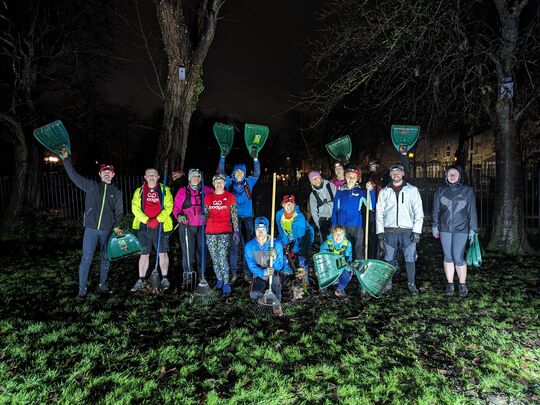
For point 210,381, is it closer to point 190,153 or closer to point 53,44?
point 53,44

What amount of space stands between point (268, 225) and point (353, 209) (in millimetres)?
1363

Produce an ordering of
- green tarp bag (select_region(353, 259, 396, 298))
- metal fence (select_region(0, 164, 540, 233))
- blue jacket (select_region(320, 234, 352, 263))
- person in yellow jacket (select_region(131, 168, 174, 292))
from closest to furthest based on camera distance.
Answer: green tarp bag (select_region(353, 259, 396, 298)) < blue jacket (select_region(320, 234, 352, 263)) < person in yellow jacket (select_region(131, 168, 174, 292)) < metal fence (select_region(0, 164, 540, 233))

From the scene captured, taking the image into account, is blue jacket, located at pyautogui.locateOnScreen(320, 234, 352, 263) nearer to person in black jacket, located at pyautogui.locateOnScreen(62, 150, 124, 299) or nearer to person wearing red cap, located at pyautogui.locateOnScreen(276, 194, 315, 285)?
person wearing red cap, located at pyautogui.locateOnScreen(276, 194, 315, 285)

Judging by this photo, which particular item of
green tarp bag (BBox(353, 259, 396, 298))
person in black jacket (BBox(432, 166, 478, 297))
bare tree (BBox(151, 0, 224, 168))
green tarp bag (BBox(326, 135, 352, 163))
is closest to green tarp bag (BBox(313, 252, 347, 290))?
green tarp bag (BBox(353, 259, 396, 298))

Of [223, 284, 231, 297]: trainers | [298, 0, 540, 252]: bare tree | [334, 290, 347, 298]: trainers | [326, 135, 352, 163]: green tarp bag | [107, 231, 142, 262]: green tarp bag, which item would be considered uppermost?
[298, 0, 540, 252]: bare tree

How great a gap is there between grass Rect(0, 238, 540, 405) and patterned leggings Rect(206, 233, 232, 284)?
0.43 m

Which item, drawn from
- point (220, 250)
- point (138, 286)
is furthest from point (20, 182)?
point (220, 250)

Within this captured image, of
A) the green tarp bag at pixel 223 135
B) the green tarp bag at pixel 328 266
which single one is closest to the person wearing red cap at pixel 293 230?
the green tarp bag at pixel 328 266

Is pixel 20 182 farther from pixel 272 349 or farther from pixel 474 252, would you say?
pixel 474 252

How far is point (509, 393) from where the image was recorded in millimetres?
2887

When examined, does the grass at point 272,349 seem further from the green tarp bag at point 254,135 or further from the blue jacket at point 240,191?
the green tarp bag at point 254,135

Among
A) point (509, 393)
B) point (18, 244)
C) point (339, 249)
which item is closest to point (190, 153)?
point (18, 244)

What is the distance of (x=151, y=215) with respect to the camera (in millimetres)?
5219

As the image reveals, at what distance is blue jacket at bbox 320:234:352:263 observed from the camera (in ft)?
16.3
